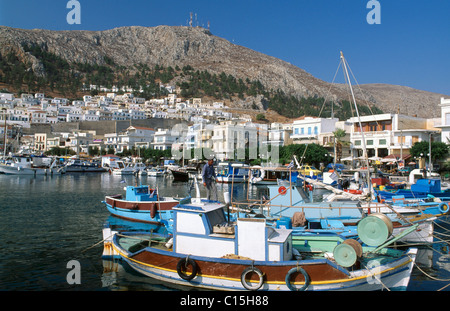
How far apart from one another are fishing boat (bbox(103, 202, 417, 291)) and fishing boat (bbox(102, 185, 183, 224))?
26.7 feet

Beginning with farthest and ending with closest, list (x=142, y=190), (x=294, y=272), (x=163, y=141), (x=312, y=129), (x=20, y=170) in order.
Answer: (x=163, y=141), (x=312, y=129), (x=20, y=170), (x=142, y=190), (x=294, y=272)

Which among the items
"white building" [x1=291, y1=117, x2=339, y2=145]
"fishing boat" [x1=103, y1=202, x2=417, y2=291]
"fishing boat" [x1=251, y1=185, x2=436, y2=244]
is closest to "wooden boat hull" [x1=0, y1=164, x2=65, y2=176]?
"white building" [x1=291, y1=117, x2=339, y2=145]

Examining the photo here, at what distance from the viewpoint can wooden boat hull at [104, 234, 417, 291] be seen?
338 inches

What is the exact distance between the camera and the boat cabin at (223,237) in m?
9.34

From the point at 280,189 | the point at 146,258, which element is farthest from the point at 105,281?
the point at 280,189

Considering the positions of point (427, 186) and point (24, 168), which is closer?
point (427, 186)

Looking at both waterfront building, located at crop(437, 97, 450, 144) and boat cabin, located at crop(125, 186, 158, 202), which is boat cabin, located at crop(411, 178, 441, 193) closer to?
boat cabin, located at crop(125, 186, 158, 202)

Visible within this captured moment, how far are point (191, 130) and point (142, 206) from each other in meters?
62.9

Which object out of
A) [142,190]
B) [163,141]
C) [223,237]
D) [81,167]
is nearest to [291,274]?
[223,237]

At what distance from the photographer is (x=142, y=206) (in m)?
20.0

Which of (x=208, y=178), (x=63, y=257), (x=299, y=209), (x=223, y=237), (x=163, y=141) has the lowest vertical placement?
(x=63, y=257)

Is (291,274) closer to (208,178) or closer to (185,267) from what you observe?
(185,267)

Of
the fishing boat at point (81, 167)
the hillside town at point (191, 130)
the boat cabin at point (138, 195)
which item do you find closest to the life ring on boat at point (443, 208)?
the hillside town at point (191, 130)
